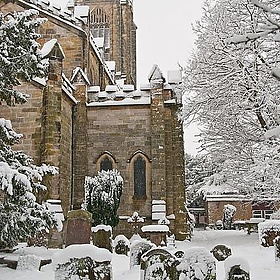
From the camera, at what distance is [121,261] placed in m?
11.8

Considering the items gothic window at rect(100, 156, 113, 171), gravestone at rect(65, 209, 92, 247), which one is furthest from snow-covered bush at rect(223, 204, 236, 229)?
gravestone at rect(65, 209, 92, 247)

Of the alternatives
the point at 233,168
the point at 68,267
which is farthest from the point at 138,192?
the point at 68,267

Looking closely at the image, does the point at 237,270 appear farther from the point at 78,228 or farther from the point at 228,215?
the point at 228,215

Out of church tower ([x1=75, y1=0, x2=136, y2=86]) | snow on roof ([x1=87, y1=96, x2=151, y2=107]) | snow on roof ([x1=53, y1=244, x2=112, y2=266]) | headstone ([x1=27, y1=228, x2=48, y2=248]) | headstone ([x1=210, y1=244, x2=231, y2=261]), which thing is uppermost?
church tower ([x1=75, y1=0, x2=136, y2=86])

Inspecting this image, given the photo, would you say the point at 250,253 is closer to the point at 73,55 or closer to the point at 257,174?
the point at 257,174

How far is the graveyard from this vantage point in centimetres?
657

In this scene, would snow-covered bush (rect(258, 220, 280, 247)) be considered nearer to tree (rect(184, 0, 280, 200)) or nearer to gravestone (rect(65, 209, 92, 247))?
tree (rect(184, 0, 280, 200))

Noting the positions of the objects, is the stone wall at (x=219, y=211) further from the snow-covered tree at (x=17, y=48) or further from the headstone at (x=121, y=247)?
the snow-covered tree at (x=17, y=48)

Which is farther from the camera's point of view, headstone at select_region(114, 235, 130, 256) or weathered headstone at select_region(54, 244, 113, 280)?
headstone at select_region(114, 235, 130, 256)

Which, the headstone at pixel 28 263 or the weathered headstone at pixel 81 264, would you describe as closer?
the weathered headstone at pixel 81 264

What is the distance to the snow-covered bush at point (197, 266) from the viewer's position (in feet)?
24.2

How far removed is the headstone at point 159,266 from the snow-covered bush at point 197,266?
1.08 ft

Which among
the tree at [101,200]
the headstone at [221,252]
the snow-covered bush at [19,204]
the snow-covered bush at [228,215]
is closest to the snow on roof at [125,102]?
the tree at [101,200]

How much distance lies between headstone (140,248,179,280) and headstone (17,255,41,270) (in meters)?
2.99
